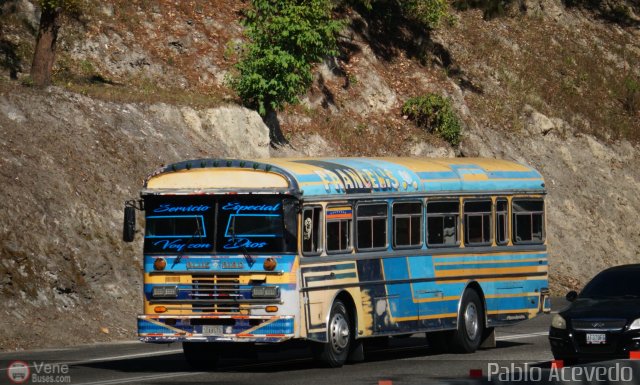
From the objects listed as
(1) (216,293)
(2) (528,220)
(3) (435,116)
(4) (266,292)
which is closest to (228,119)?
(3) (435,116)

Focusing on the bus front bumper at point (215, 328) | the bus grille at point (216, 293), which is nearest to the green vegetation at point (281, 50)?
the bus grille at point (216, 293)

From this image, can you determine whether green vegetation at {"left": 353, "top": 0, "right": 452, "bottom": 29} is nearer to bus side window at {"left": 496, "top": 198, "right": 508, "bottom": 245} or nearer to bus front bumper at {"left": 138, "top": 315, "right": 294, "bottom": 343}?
bus side window at {"left": 496, "top": 198, "right": 508, "bottom": 245}

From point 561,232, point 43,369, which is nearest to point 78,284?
point 43,369

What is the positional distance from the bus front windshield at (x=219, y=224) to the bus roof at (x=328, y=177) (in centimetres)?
17

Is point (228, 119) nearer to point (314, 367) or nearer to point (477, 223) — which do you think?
point (477, 223)

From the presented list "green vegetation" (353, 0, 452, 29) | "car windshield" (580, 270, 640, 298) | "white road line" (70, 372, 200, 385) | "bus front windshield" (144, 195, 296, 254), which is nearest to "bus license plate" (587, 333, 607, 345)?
"car windshield" (580, 270, 640, 298)

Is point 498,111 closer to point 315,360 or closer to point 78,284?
point 78,284

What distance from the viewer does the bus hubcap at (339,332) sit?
19406mm

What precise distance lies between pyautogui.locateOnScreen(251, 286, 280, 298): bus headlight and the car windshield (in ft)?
16.6

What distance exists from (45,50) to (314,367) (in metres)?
16.1

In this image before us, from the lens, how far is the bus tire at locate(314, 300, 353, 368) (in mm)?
19328

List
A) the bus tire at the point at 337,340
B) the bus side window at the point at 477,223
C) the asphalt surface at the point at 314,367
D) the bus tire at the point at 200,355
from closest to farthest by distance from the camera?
the asphalt surface at the point at 314,367 → the bus tire at the point at 337,340 → the bus tire at the point at 200,355 → the bus side window at the point at 477,223

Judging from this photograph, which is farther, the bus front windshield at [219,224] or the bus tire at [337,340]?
the bus tire at [337,340]

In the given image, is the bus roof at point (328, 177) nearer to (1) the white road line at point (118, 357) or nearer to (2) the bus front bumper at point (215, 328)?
(2) the bus front bumper at point (215, 328)
